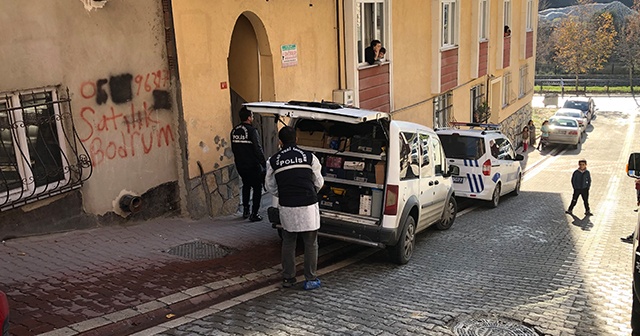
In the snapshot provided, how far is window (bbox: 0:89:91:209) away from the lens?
23.6 ft

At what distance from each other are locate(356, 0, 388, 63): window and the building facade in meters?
0.07

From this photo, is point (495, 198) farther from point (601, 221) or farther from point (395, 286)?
point (395, 286)

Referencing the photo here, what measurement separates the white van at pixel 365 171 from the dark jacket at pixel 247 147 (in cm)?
96

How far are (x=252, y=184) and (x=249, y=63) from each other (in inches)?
129

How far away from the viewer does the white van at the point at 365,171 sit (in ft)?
24.6

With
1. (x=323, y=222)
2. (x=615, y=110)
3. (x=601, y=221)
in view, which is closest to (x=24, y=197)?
(x=323, y=222)

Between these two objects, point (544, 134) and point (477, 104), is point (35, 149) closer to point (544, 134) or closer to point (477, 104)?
point (477, 104)

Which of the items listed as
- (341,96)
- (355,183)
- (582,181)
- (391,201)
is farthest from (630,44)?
(391,201)

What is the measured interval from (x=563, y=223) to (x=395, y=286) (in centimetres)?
698

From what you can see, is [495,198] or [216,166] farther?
[495,198]

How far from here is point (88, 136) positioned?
8.04m

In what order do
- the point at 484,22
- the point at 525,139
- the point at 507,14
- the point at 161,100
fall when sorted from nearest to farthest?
the point at 161,100 < the point at 484,22 < the point at 507,14 < the point at 525,139

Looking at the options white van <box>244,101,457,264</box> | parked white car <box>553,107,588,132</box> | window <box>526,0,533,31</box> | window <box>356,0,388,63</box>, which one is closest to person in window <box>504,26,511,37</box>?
window <box>526,0,533,31</box>

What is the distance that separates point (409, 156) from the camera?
8.11 m
